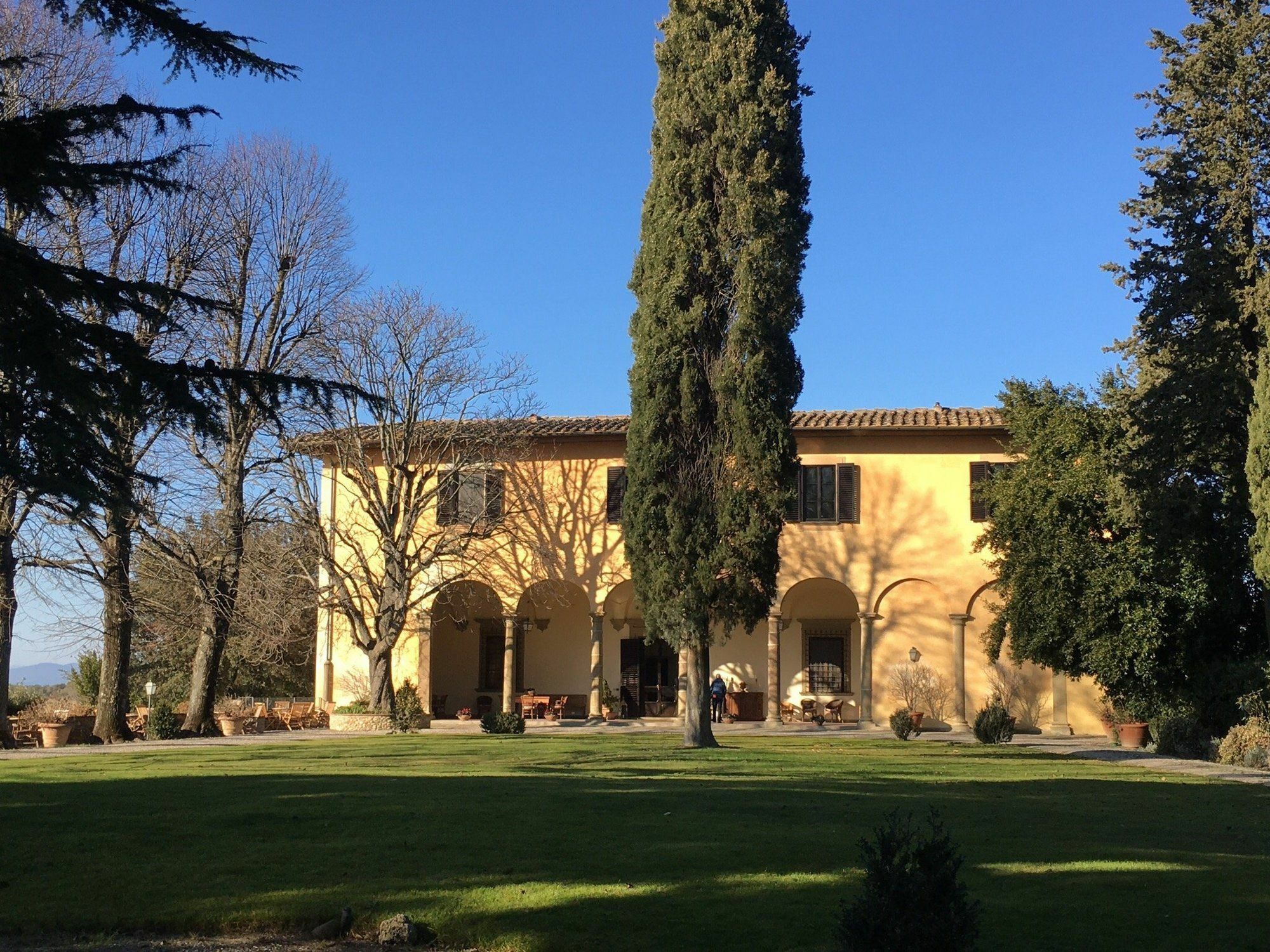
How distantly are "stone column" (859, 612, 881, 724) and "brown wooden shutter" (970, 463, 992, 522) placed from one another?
10.8 ft

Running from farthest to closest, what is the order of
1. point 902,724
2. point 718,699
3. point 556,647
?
point 556,647
point 718,699
point 902,724

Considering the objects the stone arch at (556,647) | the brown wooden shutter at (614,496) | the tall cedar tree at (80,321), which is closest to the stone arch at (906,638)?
the brown wooden shutter at (614,496)

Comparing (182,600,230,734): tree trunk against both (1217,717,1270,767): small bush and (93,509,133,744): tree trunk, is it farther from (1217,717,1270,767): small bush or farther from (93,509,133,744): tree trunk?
(1217,717,1270,767): small bush

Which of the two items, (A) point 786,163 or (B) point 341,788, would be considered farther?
(A) point 786,163

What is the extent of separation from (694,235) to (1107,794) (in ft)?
39.1

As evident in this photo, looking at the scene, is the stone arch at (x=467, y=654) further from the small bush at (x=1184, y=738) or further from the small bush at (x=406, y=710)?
the small bush at (x=1184, y=738)

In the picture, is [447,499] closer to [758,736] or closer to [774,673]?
[774,673]

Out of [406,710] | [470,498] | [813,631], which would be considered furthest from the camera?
[813,631]

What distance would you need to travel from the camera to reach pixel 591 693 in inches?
1258

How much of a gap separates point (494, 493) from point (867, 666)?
991cm

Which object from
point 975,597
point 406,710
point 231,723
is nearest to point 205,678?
point 231,723

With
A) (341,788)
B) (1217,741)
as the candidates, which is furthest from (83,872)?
(1217,741)

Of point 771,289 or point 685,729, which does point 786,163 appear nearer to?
point 771,289

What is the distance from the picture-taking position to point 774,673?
30219 millimetres
